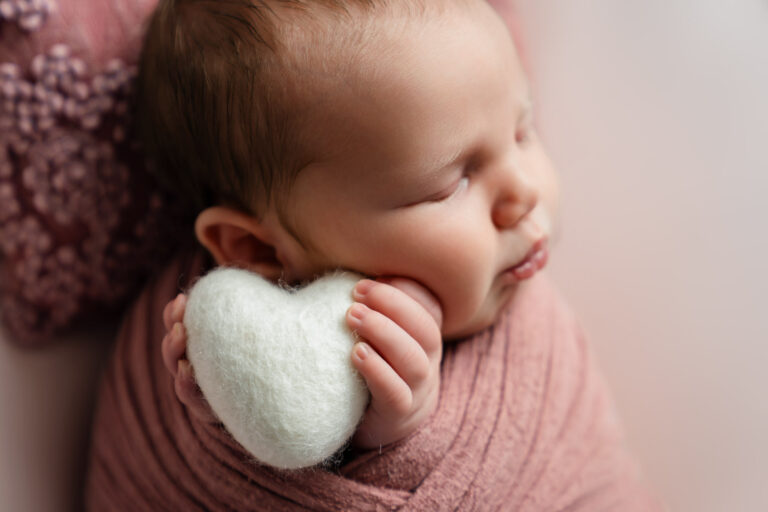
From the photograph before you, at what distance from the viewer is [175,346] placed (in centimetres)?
73

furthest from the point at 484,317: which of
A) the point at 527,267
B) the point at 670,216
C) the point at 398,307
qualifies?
the point at 670,216

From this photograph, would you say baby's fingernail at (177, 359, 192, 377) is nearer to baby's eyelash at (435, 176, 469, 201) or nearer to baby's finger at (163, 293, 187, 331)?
baby's finger at (163, 293, 187, 331)

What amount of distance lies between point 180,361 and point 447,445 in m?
0.29

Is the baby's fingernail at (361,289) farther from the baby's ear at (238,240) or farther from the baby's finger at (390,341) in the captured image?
the baby's ear at (238,240)

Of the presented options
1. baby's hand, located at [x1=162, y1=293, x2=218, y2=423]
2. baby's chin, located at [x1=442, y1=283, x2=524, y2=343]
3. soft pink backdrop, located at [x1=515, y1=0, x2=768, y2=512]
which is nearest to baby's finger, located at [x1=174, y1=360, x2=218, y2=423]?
baby's hand, located at [x1=162, y1=293, x2=218, y2=423]

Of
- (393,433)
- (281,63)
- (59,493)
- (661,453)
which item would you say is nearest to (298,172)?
(281,63)

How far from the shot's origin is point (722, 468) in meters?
1.13

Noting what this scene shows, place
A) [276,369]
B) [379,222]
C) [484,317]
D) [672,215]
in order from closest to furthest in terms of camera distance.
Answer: [276,369] < [379,222] < [484,317] < [672,215]

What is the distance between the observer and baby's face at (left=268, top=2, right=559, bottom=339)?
732 millimetres

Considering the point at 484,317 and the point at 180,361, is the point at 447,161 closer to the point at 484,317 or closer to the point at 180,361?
the point at 484,317

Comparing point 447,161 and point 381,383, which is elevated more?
point 447,161

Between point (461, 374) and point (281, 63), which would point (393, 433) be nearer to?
point (461, 374)

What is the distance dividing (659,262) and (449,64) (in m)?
0.61

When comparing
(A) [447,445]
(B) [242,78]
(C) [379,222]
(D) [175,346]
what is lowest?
(A) [447,445]
